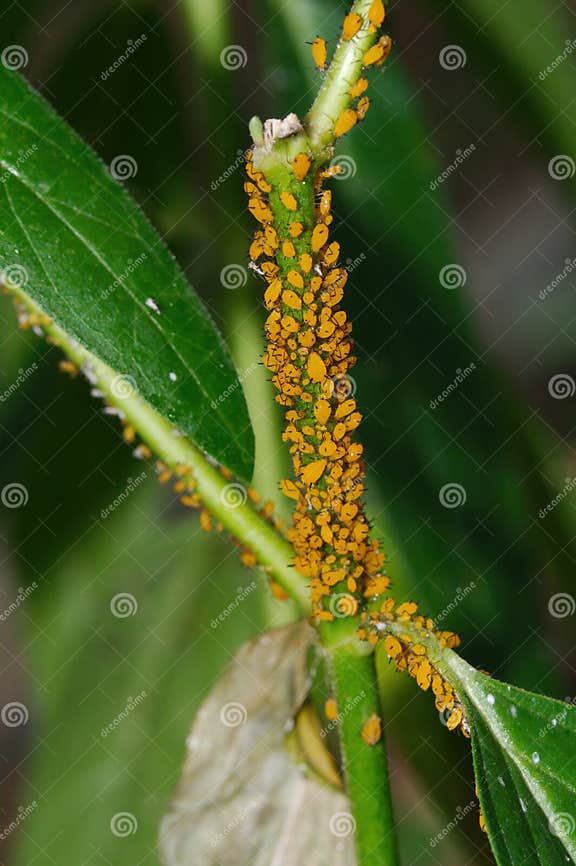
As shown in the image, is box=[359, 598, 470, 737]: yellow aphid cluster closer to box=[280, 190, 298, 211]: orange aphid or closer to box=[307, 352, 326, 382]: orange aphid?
box=[307, 352, 326, 382]: orange aphid

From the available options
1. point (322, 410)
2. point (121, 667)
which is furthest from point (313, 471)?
point (121, 667)

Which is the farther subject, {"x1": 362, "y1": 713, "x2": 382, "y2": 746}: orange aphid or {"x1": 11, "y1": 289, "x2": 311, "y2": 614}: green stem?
{"x1": 11, "y1": 289, "x2": 311, "y2": 614}: green stem

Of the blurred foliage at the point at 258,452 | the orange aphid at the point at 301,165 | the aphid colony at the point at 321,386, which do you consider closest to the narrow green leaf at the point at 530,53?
the blurred foliage at the point at 258,452

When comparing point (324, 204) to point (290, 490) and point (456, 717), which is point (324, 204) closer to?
point (290, 490)

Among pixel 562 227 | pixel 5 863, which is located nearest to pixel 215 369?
pixel 5 863

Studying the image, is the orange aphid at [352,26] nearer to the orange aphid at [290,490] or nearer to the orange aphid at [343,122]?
the orange aphid at [343,122]

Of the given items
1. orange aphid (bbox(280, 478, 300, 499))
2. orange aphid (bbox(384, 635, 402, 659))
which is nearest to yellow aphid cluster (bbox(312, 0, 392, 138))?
orange aphid (bbox(280, 478, 300, 499))
